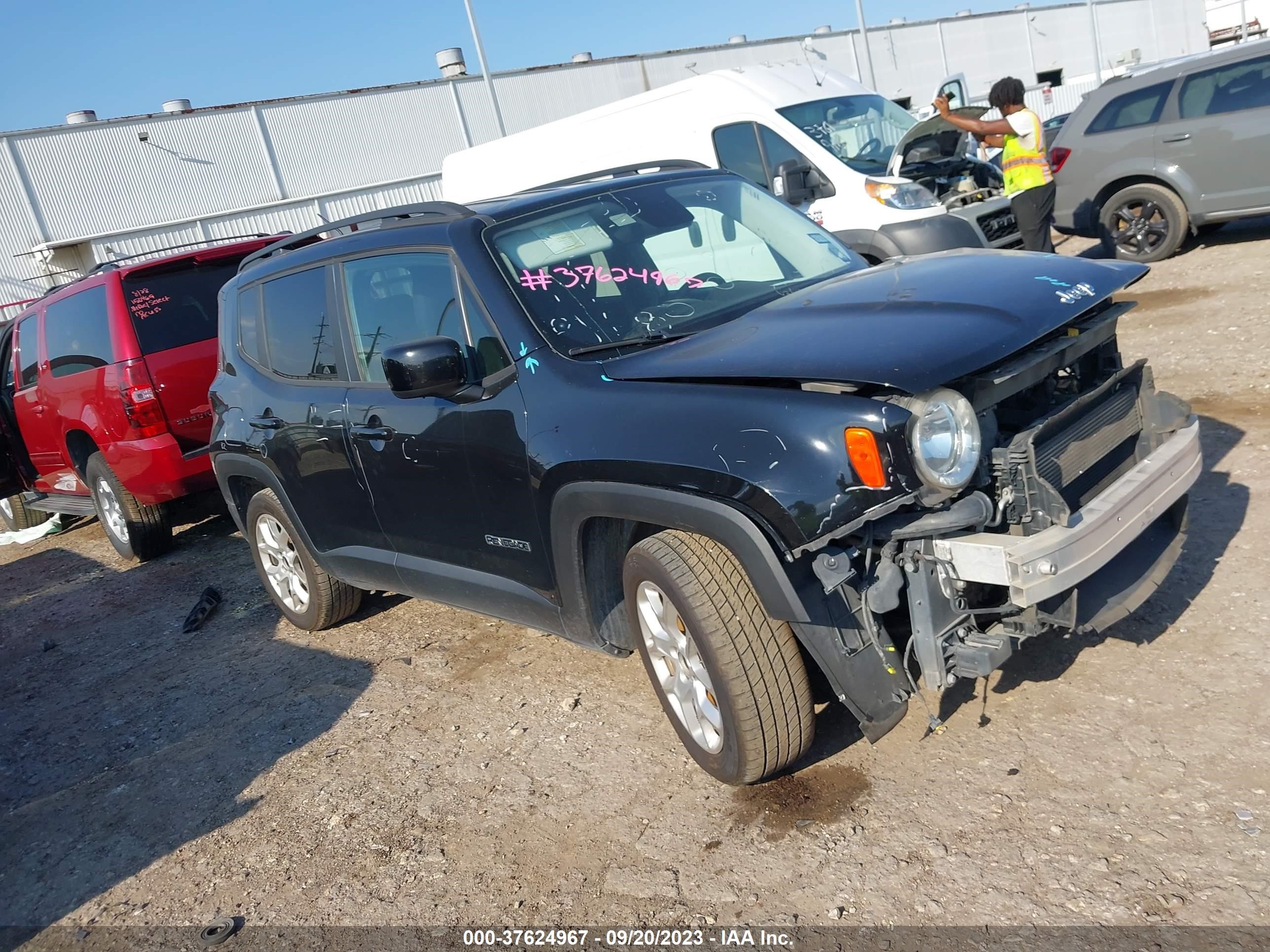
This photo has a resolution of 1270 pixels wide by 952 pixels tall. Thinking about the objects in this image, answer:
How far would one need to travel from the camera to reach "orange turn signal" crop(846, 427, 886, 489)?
2.71m

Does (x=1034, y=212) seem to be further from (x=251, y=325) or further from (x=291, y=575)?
(x=291, y=575)

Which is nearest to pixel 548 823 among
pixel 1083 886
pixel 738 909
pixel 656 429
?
pixel 738 909

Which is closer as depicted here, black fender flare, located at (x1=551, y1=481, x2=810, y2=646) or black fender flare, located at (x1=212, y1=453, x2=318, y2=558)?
black fender flare, located at (x1=551, y1=481, x2=810, y2=646)

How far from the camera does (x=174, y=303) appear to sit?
7152 millimetres

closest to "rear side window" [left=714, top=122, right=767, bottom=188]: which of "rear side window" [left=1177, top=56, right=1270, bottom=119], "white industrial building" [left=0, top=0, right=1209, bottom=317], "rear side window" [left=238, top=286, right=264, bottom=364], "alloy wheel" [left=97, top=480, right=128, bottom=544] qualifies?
"rear side window" [left=1177, top=56, right=1270, bottom=119]

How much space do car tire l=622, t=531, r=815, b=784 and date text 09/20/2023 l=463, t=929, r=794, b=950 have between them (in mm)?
537

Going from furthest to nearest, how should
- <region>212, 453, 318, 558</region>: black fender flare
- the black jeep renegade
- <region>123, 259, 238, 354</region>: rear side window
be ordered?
<region>123, 259, 238, 354</region>: rear side window < <region>212, 453, 318, 558</region>: black fender flare < the black jeep renegade

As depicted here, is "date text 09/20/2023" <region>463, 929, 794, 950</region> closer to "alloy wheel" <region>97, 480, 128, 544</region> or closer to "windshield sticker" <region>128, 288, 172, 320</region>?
"windshield sticker" <region>128, 288, 172, 320</region>

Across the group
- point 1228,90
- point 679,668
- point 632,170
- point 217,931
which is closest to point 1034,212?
point 1228,90

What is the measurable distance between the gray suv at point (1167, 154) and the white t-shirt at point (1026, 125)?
60.6 inches

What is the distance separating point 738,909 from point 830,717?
970 mm

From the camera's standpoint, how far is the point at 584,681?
4367 mm

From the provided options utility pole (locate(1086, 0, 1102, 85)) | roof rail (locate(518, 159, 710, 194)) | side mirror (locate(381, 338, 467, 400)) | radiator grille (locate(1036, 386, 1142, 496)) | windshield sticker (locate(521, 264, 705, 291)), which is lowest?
radiator grille (locate(1036, 386, 1142, 496))

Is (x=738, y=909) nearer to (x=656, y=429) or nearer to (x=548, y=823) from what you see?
(x=548, y=823)
